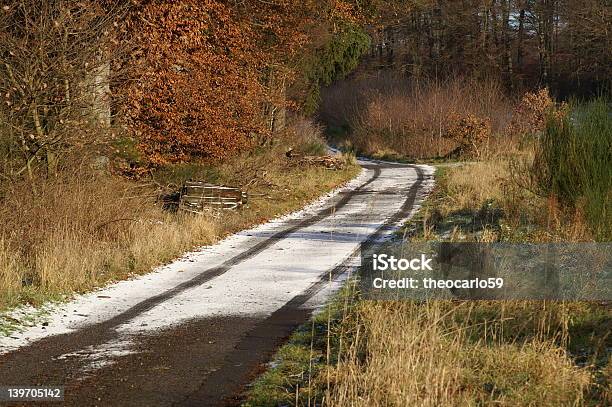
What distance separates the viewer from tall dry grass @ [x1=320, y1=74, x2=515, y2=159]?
1574 inches

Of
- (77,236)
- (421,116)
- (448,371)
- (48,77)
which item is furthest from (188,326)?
(421,116)

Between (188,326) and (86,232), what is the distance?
5.23 m

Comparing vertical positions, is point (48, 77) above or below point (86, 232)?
above

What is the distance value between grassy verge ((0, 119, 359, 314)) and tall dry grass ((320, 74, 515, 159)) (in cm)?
2052

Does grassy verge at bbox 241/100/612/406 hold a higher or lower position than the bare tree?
lower

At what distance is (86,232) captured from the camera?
546 inches

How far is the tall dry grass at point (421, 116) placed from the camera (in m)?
40.0

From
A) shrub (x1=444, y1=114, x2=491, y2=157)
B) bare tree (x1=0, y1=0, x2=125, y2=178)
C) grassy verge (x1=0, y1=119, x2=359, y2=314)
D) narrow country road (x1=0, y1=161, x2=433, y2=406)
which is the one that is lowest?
narrow country road (x1=0, y1=161, x2=433, y2=406)

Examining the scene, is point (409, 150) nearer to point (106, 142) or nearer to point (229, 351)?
point (106, 142)

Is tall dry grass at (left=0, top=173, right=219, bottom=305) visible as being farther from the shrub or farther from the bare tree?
the shrub

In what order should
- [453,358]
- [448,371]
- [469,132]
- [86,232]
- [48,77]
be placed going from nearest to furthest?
[448,371], [453,358], [86,232], [48,77], [469,132]

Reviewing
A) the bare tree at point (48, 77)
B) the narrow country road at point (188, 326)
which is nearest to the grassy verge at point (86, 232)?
the narrow country road at point (188, 326)

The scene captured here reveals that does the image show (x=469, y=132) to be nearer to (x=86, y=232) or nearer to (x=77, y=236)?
(x=86, y=232)

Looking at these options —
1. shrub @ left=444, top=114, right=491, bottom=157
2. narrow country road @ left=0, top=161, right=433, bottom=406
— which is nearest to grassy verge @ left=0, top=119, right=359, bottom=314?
narrow country road @ left=0, top=161, right=433, bottom=406
